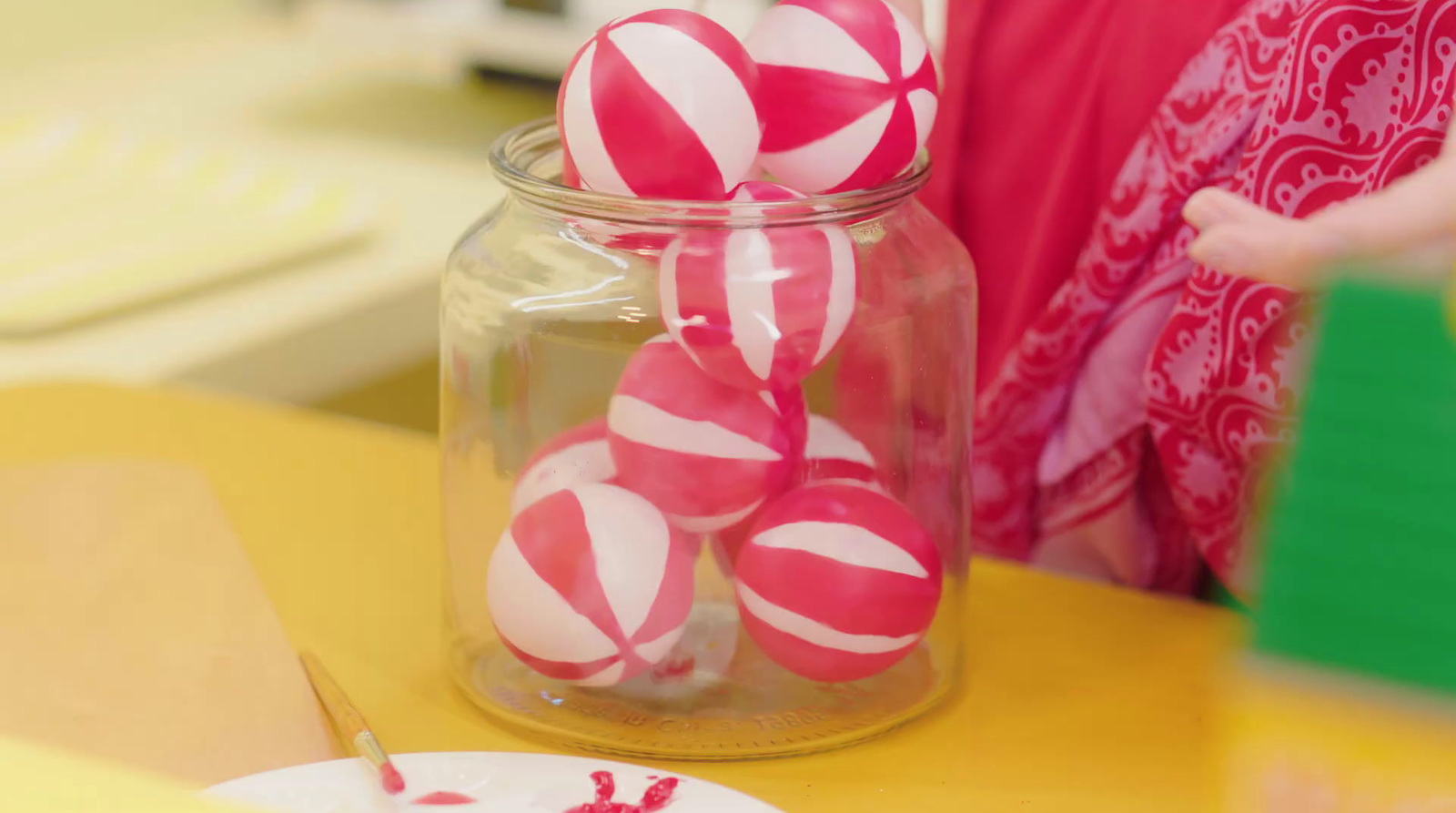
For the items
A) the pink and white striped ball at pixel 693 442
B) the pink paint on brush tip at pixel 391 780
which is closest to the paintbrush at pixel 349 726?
the pink paint on brush tip at pixel 391 780

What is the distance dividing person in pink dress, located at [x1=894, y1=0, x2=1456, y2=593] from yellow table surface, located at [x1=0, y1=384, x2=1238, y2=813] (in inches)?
2.4

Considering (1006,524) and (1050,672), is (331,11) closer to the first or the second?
(1006,524)

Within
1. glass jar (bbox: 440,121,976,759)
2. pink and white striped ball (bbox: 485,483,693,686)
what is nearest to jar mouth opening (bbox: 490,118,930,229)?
glass jar (bbox: 440,121,976,759)

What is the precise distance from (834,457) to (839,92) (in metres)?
0.14

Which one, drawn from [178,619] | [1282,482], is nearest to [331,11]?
[178,619]

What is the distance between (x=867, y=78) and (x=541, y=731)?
273mm

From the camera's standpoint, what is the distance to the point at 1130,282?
0.72m

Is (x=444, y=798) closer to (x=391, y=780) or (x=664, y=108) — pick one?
(x=391, y=780)

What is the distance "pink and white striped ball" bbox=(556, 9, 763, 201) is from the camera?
0.55m

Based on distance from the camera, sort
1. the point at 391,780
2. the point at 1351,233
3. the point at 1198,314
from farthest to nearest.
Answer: the point at 1198,314
the point at 391,780
the point at 1351,233

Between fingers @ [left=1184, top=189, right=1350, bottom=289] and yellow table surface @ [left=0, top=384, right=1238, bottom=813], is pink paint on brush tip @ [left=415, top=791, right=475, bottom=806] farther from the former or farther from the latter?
fingers @ [left=1184, top=189, right=1350, bottom=289]

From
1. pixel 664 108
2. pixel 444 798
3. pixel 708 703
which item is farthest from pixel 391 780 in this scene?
pixel 664 108

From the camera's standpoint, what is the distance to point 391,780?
0.53 m

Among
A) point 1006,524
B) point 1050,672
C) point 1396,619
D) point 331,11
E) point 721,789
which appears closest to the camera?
point 1396,619
